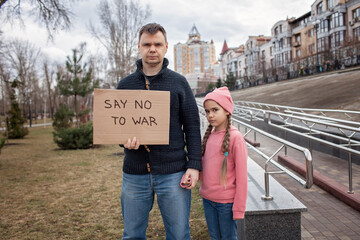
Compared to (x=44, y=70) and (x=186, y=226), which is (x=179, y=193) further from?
(x=44, y=70)

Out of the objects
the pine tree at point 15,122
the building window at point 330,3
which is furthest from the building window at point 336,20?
the pine tree at point 15,122

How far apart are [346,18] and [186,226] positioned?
4762 cm

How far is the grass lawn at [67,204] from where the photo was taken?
4.05 meters

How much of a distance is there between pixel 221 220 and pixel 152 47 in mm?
1421

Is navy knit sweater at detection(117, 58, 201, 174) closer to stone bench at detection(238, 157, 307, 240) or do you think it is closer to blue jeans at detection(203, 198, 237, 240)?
blue jeans at detection(203, 198, 237, 240)

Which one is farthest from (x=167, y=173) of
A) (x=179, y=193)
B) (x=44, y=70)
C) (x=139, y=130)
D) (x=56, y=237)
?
(x=44, y=70)

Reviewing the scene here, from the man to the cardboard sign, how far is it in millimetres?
89

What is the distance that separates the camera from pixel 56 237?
3.89 m

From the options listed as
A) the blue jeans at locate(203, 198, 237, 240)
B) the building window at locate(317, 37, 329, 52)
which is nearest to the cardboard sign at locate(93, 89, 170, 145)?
the blue jeans at locate(203, 198, 237, 240)

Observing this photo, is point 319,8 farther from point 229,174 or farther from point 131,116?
point 131,116

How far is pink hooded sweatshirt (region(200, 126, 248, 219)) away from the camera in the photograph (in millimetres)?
Result: 2168

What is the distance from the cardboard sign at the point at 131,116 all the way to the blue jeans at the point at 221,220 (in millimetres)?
710

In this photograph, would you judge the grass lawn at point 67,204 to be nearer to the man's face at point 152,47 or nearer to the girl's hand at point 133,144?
the girl's hand at point 133,144

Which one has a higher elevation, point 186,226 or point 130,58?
point 130,58
